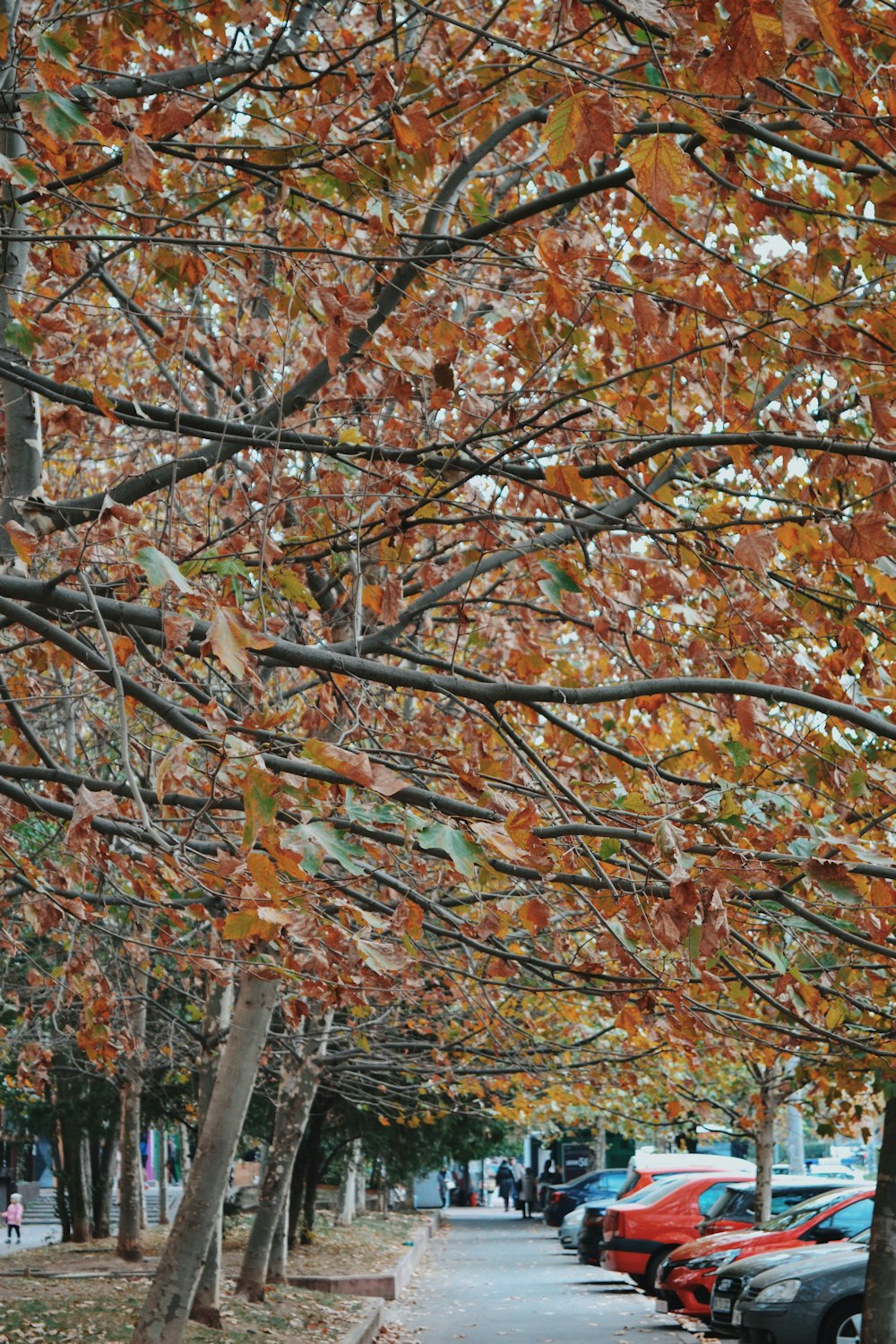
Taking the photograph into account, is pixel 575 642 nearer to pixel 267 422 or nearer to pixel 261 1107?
pixel 267 422

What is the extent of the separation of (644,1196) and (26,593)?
63.2 feet

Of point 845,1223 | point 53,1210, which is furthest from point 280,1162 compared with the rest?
point 53,1210

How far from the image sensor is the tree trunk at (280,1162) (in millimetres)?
14859

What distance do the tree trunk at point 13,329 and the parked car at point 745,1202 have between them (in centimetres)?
1629

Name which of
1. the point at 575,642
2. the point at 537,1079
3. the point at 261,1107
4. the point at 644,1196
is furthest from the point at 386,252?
the point at 261,1107

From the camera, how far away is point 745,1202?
63.9ft

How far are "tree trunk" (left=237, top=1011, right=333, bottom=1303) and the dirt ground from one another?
36cm

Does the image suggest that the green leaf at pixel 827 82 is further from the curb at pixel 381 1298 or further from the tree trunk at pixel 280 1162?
the tree trunk at pixel 280 1162

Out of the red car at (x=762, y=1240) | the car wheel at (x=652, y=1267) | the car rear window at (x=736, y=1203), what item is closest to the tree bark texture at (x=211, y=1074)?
the red car at (x=762, y=1240)

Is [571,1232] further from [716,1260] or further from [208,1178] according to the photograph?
[208,1178]

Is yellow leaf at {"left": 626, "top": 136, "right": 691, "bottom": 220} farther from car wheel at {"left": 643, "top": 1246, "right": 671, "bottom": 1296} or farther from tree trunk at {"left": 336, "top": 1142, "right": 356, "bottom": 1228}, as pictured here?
tree trunk at {"left": 336, "top": 1142, "right": 356, "bottom": 1228}

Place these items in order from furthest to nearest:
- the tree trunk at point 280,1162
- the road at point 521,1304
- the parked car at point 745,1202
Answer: the parked car at point 745,1202 < the road at point 521,1304 < the tree trunk at point 280,1162

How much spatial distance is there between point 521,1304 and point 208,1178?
1099 centimetres

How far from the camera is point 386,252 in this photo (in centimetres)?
664
